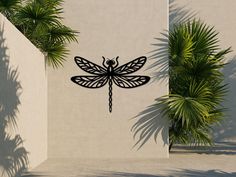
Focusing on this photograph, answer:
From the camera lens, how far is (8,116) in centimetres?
637

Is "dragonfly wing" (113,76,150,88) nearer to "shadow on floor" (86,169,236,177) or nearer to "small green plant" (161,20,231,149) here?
"small green plant" (161,20,231,149)

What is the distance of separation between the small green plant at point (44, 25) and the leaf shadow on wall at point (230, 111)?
551 centimetres

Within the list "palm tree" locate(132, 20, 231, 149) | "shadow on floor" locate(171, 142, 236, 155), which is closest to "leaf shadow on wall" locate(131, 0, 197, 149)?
"palm tree" locate(132, 20, 231, 149)

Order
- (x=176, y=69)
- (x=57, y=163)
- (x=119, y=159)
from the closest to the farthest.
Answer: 1. (x=57, y=163)
2. (x=119, y=159)
3. (x=176, y=69)

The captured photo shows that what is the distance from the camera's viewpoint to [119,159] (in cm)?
959

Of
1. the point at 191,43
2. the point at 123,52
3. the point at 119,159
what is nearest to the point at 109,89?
the point at 123,52

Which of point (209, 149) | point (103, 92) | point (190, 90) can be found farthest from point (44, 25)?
point (209, 149)

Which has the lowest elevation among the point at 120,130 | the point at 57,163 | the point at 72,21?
the point at 57,163

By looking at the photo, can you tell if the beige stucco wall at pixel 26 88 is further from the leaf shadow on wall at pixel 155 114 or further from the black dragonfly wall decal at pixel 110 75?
the leaf shadow on wall at pixel 155 114

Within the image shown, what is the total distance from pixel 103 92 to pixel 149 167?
227 centimetres

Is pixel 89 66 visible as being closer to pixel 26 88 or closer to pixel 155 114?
pixel 155 114

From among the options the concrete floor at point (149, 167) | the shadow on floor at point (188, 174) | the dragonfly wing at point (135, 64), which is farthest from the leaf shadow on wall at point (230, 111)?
the shadow on floor at point (188, 174)

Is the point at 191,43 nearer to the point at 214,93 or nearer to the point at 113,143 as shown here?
the point at 214,93

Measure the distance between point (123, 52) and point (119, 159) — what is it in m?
2.48
